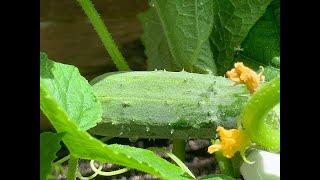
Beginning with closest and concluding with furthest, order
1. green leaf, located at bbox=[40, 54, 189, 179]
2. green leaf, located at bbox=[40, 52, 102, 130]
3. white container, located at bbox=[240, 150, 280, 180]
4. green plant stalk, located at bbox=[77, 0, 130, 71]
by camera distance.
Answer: green leaf, located at bbox=[40, 54, 189, 179]
green leaf, located at bbox=[40, 52, 102, 130]
white container, located at bbox=[240, 150, 280, 180]
green plant stalk, located at bbox=[77, 0, 130, 71]

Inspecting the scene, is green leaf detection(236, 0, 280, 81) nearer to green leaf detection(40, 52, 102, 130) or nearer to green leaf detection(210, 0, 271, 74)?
green leaf detection(210, 0, 271, 74)

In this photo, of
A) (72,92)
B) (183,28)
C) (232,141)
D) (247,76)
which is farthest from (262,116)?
(183,28)

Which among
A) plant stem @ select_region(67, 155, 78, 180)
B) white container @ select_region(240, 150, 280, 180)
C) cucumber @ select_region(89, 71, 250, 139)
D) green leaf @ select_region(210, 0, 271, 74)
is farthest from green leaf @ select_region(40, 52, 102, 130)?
green leaf @ select_region(210, 0, 271, 74)

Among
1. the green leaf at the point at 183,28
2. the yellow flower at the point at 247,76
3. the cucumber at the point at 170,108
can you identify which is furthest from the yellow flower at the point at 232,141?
the green leaf at the point at 183,28

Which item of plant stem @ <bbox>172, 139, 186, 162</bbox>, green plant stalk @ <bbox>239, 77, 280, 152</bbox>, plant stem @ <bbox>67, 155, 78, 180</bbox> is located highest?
green plant stalk @ <bbox>239, 77, 280, 152</bbox>

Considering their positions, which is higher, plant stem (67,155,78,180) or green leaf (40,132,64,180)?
green leaf (40,132,64,180)

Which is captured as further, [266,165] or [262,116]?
[266,165]

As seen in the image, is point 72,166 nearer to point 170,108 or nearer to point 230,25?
point 170,108
